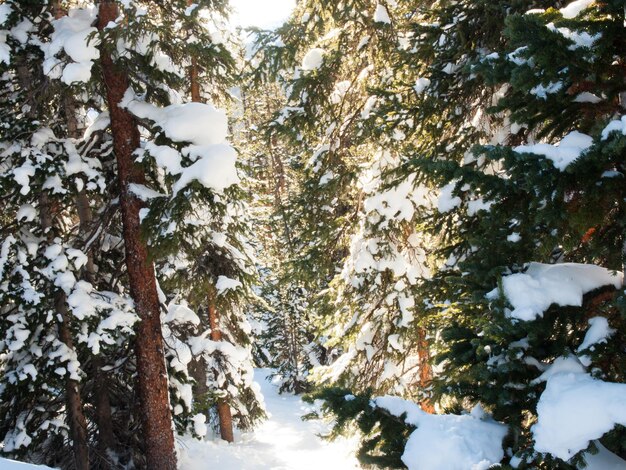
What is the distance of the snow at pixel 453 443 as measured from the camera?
267 centimetres

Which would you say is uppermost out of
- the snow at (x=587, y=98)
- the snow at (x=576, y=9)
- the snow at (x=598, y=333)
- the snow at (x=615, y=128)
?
the snow at (x=576, y=9)

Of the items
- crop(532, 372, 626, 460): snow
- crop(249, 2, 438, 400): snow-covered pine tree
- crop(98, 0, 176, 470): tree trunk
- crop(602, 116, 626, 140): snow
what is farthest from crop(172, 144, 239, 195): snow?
crop(532, 372, 626, 460): snow

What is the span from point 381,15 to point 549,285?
6040mm

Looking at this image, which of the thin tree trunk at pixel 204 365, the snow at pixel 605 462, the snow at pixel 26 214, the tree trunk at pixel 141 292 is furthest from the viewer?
the thin tree trunk at pixel 204 365

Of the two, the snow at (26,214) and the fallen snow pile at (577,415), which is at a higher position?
the snow at (26,214)

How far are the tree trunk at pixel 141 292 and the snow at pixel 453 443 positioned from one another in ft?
16.6

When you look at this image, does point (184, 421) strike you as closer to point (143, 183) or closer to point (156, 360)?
point (156, 360)

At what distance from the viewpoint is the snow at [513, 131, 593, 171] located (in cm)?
249

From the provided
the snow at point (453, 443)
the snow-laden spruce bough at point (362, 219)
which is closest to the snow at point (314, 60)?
the snow-laden spruce bough at point (362, 219)

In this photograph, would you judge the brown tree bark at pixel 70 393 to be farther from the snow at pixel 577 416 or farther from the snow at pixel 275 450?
the snow at pixel 577 416

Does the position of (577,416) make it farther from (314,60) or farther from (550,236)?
(314,60)

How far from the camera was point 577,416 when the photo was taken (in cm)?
229

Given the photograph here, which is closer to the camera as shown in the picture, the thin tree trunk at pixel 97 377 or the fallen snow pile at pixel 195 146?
the fallen snow pile at pixel 195 146

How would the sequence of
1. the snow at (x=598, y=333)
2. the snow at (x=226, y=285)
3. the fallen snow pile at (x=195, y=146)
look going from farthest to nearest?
the snow at (x=226, y=285), the fallen snow pile at (x=195, y=146), the snow at (x=598, y=333)
